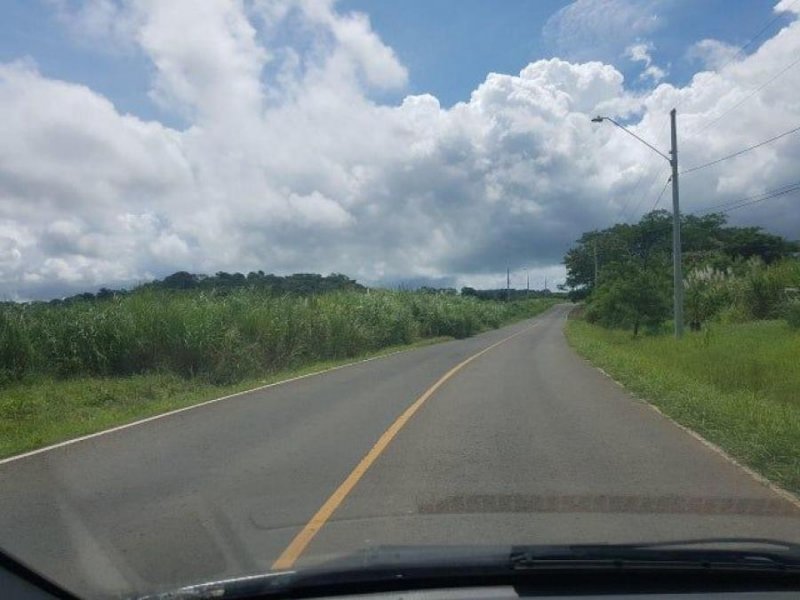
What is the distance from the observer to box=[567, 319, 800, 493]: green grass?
33.8 feet

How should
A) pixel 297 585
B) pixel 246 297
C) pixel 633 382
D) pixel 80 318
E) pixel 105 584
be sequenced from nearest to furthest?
pixel 297 585 < pixel 105 584 < pixel 633 382 < pixel 80 318 < pixel 246 297

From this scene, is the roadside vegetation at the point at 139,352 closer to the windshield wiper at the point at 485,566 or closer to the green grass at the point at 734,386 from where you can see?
the windshield wiper at the point at 485,566

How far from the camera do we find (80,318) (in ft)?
71.1

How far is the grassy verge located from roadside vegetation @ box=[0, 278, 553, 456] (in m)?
0.02

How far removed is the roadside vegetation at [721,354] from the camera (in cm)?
1130

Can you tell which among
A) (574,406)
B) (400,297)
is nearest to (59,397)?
(574,406)

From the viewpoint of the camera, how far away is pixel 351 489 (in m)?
8.50

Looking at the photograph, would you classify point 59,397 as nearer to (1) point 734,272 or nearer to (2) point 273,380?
(2) point 273,380

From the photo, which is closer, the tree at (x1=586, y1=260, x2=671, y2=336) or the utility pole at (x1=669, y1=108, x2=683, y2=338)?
the utility pole at (x1=669, y1=108, x2=683, y2=338)

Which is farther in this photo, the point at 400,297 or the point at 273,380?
the point at 400,297

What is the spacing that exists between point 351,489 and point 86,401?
34.8 ft

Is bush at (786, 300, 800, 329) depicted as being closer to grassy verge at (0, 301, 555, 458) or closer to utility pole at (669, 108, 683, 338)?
utility pole at (669, 108, 683, 338)

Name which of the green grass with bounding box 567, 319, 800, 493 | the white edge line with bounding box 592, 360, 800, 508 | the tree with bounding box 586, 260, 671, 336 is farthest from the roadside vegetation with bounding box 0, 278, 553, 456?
the tree with bounding box 586, 260, 671, 336

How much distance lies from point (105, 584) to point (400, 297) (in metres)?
47.9
